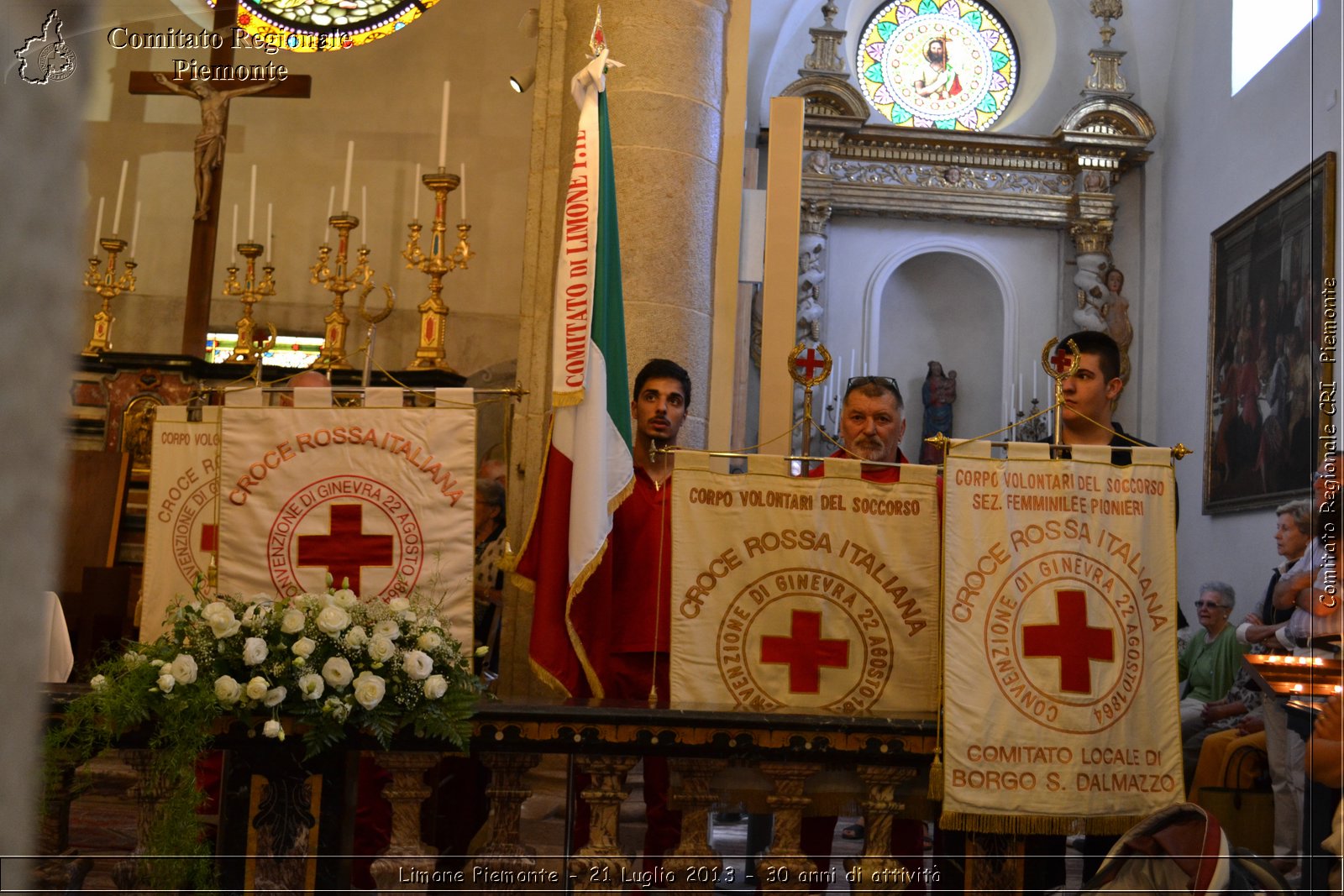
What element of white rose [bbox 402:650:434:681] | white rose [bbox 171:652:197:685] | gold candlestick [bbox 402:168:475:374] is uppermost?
gold candlestick [bbox 402:168:475:374]

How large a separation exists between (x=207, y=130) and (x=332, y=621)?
6.67 meters

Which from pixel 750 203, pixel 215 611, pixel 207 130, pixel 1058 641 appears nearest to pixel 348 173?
pixel 207 130

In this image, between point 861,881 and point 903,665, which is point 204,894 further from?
point 903,665

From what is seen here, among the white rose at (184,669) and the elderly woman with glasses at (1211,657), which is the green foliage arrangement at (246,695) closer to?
the white rose at (184,669)

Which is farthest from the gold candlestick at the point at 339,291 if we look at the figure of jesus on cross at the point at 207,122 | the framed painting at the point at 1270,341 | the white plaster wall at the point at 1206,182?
the white plaster wall at the point at 1206,182

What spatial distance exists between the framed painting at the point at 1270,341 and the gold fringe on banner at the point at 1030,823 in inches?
211

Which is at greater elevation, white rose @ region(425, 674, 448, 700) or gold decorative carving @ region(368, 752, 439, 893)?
white rose @ region(425, 674, 448, 700)

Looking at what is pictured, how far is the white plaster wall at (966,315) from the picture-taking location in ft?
41.7

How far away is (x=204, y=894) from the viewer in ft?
10.6

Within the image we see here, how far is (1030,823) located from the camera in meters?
3.41

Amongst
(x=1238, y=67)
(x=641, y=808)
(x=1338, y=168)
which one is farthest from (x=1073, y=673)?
(x=1238, y=67)

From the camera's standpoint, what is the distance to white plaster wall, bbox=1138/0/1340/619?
955cm

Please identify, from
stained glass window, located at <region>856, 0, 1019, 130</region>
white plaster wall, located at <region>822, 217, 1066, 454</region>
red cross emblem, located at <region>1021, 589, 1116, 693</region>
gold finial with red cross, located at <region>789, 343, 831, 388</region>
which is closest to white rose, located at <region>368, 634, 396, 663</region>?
gold finial with red cross, located at <region>789, 343, 831, 388</region>

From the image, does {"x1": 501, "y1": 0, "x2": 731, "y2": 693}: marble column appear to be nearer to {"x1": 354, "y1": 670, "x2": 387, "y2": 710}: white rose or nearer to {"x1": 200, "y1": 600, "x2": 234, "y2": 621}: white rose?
{"x1": 200, "y1": 600, "x2": 234, "y2": 621}: white rose
